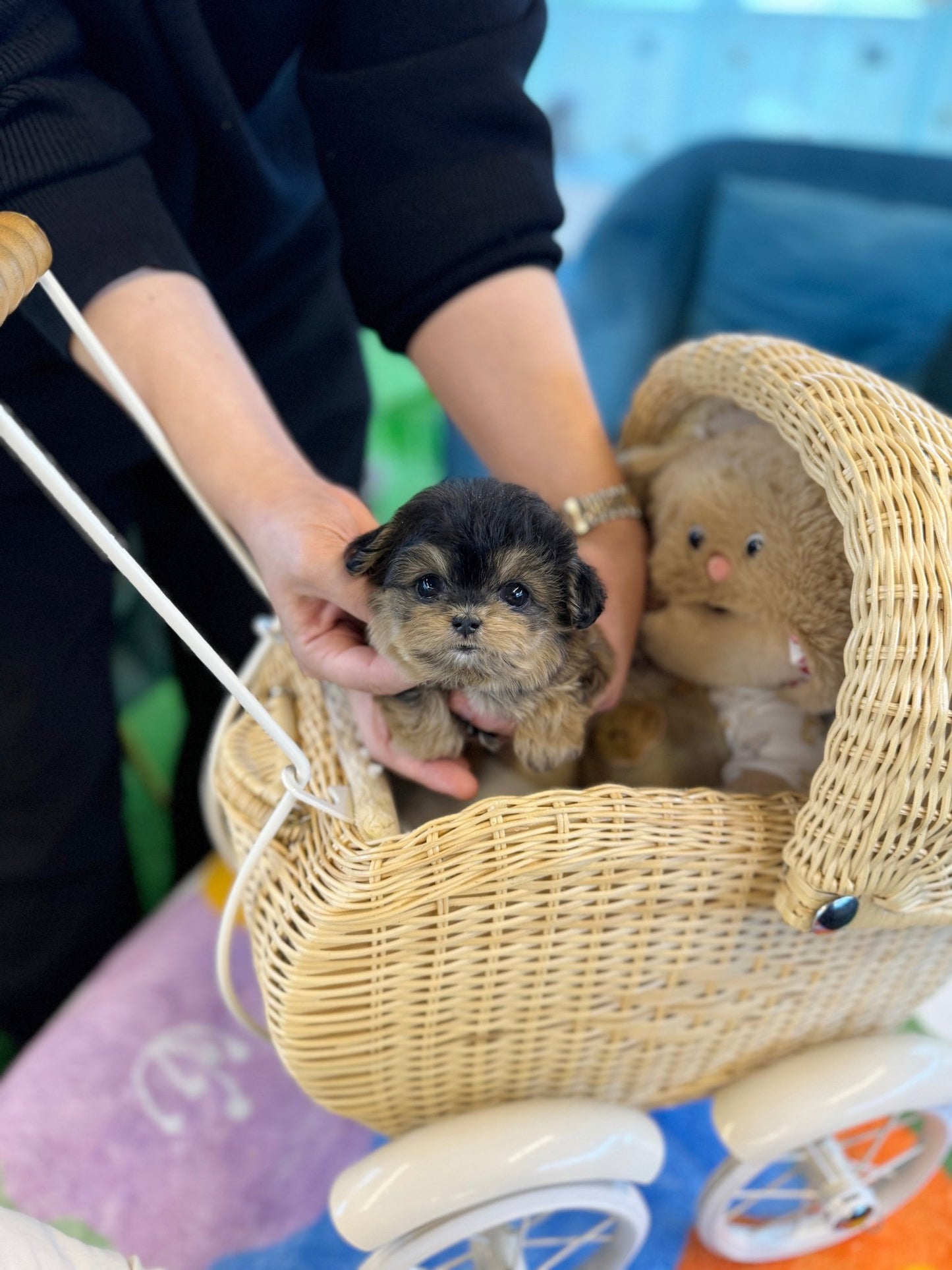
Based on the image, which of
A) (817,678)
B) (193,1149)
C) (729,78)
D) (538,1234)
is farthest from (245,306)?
(729,78)

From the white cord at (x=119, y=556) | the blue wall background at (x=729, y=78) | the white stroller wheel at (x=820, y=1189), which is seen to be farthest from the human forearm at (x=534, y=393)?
the blue wall background at (x=729, y=78)

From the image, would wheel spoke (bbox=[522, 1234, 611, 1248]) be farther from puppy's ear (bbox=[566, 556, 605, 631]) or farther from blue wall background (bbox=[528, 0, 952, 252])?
blue wall background (bbox=[528, 0, 952, 252])

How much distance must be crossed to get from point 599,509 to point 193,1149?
80cm

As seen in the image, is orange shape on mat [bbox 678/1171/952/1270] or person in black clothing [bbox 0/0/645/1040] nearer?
person in black clothing [bbox 0/0/645/1040]

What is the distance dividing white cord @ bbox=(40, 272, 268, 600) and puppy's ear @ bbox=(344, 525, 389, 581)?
0.48ft

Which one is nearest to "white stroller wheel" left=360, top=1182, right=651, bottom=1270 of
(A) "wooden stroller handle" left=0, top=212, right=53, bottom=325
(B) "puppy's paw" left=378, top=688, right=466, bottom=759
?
(B) "puppy's paw" left=378, top=688, right=466, bottom=759

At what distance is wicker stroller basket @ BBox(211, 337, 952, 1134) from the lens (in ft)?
1.96

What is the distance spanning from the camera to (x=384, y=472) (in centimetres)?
198

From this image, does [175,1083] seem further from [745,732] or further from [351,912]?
[745,732]

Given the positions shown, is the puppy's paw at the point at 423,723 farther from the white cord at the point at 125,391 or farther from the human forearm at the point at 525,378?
the human forearm at the point at 525,378

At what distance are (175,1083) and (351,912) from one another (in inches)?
23.7

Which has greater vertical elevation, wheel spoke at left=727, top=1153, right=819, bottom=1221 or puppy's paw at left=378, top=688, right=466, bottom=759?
puppy's paw at left=378, top=688, right=466, bottom=759

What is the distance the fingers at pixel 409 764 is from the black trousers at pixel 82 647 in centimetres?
42

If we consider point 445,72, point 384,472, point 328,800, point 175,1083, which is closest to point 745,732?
point 328,800
